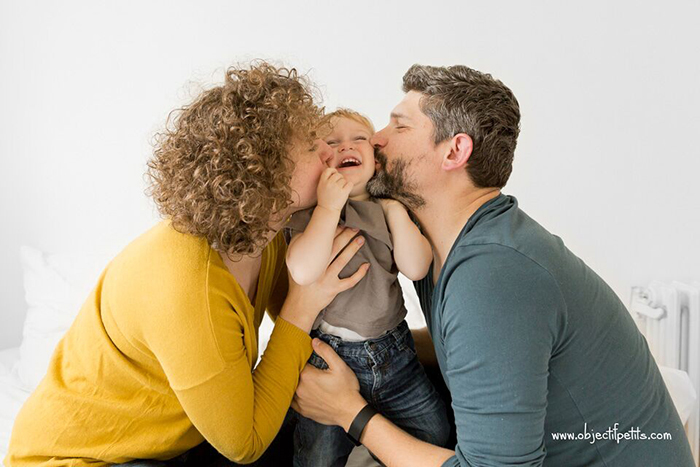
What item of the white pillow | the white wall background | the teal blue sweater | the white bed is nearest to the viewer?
the teal blue sweater

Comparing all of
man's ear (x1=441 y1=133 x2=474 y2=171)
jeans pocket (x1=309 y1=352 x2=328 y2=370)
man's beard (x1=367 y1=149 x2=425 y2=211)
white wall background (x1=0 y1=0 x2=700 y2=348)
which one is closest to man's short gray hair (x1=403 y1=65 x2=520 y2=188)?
man's ear (x1=441 y1=133 x2=474 y2=171)

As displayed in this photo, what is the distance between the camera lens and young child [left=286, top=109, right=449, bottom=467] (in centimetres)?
131

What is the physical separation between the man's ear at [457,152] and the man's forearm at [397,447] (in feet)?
1.92

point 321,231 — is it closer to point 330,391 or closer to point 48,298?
point 330,391

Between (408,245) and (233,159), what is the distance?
0.43m

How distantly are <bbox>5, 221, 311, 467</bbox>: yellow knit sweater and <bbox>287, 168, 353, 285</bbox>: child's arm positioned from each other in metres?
0.14

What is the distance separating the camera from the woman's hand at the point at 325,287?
134 cm

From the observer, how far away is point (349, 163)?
1.44 metres

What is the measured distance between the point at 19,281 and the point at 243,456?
7.27 feet

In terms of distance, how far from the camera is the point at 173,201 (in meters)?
1.21

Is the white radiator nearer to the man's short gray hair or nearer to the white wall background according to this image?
the white wall background

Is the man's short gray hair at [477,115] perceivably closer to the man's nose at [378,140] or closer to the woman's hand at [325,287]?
the man's nose at [378,140]

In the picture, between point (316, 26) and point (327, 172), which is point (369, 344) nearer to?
point (327, 172)

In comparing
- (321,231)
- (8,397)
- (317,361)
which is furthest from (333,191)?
(8,397)
